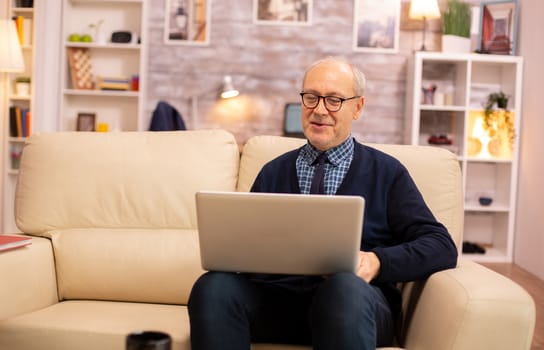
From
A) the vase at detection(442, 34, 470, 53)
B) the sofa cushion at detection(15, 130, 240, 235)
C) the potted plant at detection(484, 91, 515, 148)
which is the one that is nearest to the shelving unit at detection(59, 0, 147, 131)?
the vase at detection(442, 34, 470, 53)

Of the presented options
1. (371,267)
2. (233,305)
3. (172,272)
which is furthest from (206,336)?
(172,272)

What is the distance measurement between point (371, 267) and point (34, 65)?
14.2ft

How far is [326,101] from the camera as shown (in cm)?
214

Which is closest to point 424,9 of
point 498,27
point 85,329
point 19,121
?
point 498,27

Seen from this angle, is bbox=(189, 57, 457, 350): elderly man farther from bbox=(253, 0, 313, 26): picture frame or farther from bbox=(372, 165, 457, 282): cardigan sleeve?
bbox=(253, 0, 313, 26): picture frame

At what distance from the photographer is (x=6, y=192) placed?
5461mm

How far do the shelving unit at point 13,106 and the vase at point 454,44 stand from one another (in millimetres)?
3282

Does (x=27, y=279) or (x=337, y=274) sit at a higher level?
(x=337, y=274)

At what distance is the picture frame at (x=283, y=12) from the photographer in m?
5.75

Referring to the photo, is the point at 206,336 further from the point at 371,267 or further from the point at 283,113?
the point at 283,113

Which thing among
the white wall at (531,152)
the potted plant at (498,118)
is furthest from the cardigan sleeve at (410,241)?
the potted plant at (498,118)

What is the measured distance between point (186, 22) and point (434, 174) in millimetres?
3889

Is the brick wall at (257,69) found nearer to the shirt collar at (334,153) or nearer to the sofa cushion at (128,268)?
the sofa cushion at (128,268)

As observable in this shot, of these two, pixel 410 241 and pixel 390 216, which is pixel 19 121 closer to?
pixel 390 216
